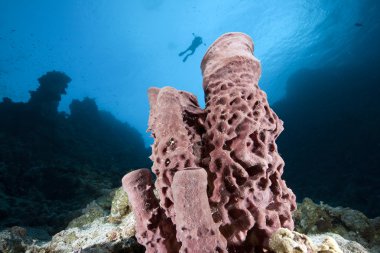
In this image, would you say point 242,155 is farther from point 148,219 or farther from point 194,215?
point 148,219

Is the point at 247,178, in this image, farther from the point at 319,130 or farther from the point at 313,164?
the point at 319,130

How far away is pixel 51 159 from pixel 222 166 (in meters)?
16.6

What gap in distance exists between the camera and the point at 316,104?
32.0 metres

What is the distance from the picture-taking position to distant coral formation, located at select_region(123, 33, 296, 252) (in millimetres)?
1549

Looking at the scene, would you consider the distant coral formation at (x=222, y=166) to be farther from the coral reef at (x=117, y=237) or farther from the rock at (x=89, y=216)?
the rock at (x=89, y=216)

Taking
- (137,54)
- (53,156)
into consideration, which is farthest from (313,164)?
(137,54)

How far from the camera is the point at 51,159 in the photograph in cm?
1580

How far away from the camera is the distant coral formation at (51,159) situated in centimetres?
856

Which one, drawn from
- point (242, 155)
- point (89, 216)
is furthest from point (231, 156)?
point (89, 216)

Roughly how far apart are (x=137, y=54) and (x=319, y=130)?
187 ft

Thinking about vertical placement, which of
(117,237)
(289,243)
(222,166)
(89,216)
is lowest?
(289,243)

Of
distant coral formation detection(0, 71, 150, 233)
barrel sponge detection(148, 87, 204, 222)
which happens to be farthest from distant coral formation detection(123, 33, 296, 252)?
distant coral formation detection(0, 71, 150, 233)

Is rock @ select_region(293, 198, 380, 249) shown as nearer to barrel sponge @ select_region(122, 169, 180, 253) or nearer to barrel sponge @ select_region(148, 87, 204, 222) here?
barrel sponge @ select_region(122, 169, 180, 253)

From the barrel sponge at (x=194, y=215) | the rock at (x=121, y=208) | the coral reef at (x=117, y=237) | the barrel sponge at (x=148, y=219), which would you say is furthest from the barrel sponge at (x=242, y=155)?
the rock at (x=121, y=208)
